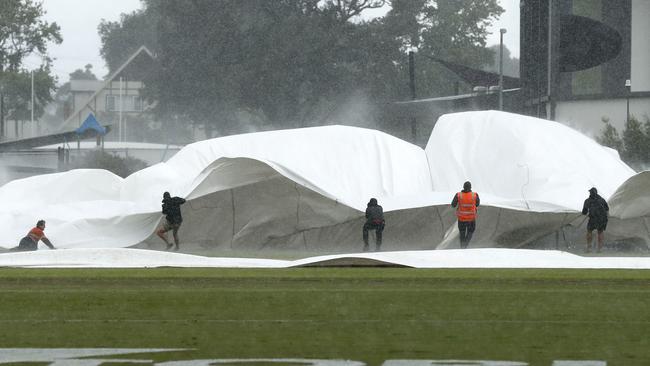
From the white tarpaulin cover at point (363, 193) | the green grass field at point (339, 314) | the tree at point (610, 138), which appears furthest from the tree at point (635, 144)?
the green grass field at point (339, 314)

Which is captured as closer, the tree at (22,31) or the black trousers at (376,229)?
the black trousers at (376,229)

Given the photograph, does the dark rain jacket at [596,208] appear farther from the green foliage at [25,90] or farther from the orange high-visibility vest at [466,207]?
the green foliage at [25,90]

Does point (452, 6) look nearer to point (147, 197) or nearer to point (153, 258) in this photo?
point (147, 197)

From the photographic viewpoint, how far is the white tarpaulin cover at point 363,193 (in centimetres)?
3084

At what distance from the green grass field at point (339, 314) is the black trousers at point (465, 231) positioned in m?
8.21

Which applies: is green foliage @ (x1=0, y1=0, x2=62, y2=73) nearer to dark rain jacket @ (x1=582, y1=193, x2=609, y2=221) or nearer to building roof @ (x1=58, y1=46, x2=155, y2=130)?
building roof @ (x1=58, y1=46, x2=155, y2=130)

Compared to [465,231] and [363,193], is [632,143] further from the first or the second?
[465,231]

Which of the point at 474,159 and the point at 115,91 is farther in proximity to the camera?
the point at 115,91

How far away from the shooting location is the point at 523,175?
32.3 metres

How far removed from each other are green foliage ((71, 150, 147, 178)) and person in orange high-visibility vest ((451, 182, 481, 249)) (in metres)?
29.2

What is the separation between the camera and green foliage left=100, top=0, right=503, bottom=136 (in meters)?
85.0

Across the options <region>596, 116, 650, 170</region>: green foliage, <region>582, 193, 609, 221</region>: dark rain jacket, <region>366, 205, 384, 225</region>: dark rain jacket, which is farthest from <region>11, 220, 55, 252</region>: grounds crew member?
<region>596, 116, 650, 170</region>: green foliage

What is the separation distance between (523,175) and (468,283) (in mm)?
14337

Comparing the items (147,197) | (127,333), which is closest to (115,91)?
(147,197)
